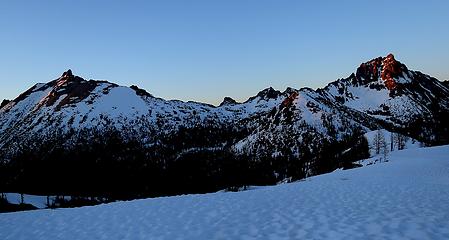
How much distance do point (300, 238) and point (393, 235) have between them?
9.45 feet

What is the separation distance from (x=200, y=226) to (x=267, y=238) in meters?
3.44

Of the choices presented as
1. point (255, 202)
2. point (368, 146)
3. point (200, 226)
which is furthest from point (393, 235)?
point (368, 146)

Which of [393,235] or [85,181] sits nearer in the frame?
[393,235]

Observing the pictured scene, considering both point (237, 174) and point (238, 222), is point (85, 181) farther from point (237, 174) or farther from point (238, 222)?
point (238, 222)

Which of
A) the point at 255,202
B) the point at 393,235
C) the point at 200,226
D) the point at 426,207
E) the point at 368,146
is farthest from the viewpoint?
the point at 368,146

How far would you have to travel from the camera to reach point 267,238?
37.1 feet

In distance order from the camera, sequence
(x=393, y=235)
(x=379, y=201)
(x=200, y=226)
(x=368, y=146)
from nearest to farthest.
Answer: (x=393, y=235) → (x=200, y=226) → (x=379, y=201) → (x=368, y=146)

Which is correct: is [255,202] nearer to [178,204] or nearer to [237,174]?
[178,204]

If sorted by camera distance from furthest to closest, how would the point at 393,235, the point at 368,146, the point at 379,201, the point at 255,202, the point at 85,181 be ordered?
the point at 85,181 < the point at 368,146 < the point at 255,202 < the point at 379,201 < the point at 393,235

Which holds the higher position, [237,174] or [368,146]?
[368,146]

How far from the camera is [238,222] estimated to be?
13977 mm

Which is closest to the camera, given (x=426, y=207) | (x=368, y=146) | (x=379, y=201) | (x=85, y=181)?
(x=426, y=207)

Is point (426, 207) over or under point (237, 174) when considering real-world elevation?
over

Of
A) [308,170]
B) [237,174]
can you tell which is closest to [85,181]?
[237,174]
